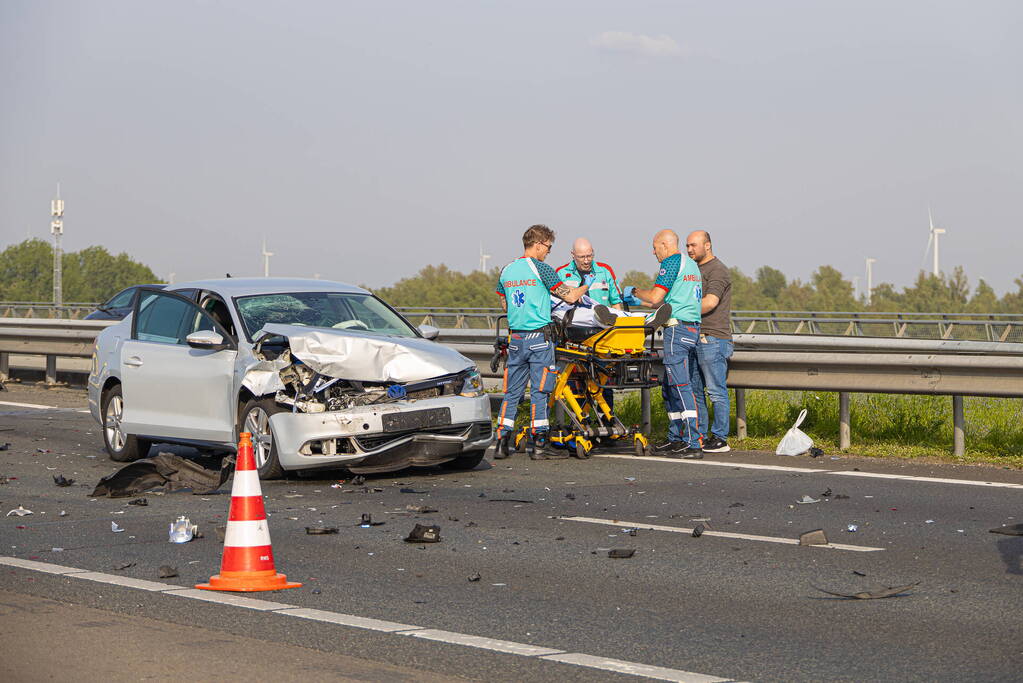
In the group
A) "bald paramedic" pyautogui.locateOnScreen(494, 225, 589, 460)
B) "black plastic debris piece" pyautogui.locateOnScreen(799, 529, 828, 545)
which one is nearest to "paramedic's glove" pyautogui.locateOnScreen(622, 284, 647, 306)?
"bald paramedic" pyautogui.locateOnScreen(494, 225, 589, 460)

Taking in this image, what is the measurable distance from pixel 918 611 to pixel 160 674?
334cm

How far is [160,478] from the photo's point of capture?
35.6ft

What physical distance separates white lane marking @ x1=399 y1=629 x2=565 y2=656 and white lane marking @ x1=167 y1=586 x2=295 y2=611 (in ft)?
2.85

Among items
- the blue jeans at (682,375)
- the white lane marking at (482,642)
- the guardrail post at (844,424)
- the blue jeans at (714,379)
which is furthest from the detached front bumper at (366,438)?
the white lane marking at (482,642)

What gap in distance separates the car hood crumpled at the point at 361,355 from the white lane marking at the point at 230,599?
4.21 m

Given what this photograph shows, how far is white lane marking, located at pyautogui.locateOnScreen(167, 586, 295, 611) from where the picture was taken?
6.47m

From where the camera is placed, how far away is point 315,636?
5867mm

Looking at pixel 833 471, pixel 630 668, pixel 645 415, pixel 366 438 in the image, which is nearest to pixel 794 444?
pixel 833 471

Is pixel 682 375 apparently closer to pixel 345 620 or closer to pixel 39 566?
pixel 39 566

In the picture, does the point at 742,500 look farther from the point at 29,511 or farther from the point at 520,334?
the point at 29,511

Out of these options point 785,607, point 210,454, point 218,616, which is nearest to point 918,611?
point 785,607

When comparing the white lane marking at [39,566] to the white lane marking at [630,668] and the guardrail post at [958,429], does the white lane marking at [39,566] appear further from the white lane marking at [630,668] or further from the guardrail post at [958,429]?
the guardrail post at [958,429]

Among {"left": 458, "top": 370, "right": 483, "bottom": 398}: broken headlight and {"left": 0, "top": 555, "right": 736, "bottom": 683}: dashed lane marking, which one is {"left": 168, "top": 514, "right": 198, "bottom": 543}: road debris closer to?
{"left": 0, "top": 555, "right": 736, "bottom": 683}: dashed lane marking

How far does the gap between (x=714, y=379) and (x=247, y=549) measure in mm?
7185
